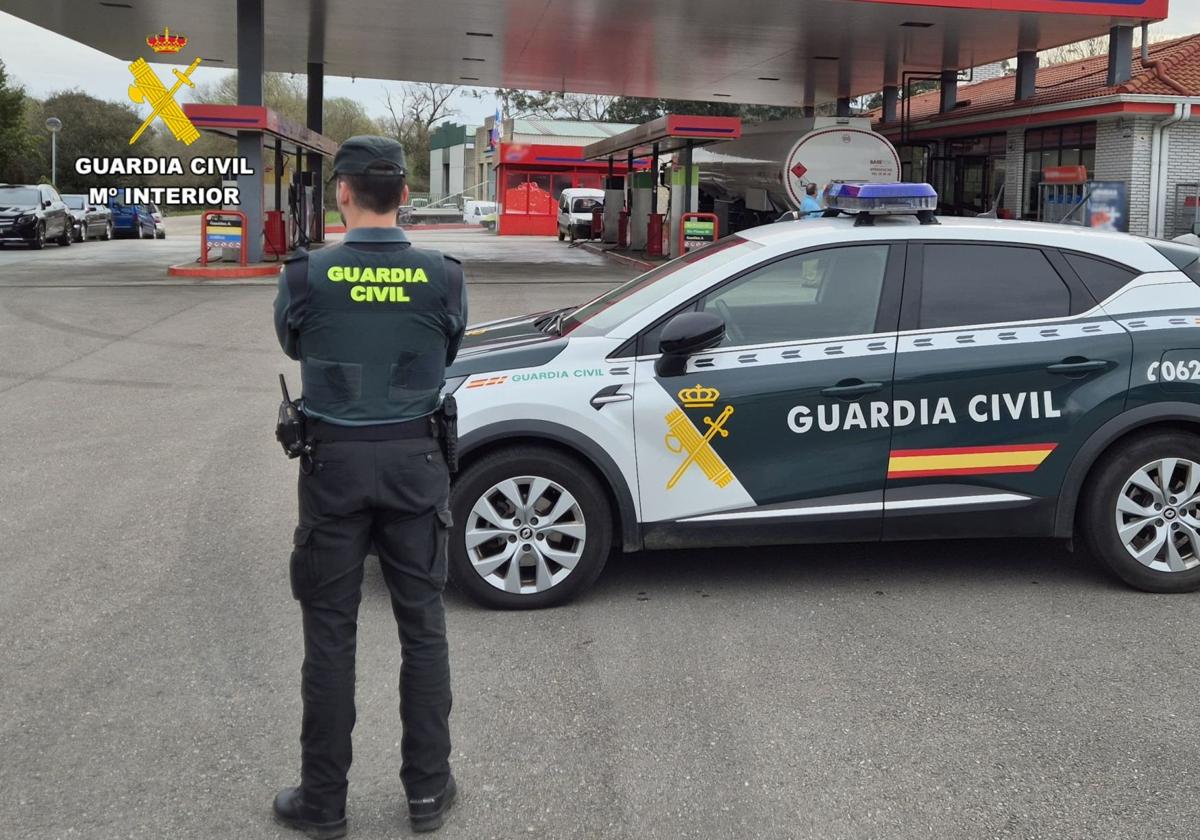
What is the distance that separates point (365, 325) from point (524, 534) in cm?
208

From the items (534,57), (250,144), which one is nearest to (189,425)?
(250,144)

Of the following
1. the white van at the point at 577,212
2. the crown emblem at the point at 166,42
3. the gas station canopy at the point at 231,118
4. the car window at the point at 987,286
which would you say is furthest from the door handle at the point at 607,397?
the white van at the point at 577,212

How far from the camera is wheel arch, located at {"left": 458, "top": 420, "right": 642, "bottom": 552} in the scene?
5348mm

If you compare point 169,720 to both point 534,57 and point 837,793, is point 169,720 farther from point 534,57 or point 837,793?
point 534,57

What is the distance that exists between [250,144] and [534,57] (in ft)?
35.3

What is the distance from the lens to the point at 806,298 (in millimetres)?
5801

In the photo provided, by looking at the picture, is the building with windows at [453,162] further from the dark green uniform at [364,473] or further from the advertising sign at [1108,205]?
the dark green uniform at [364,473]

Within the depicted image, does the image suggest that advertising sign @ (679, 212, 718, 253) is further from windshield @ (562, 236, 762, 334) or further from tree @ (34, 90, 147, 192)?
tree @ (34, 90, 147, 192)

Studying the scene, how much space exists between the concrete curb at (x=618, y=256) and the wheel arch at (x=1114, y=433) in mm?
21315

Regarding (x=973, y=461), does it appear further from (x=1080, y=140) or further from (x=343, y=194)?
(x=1080, y=140)

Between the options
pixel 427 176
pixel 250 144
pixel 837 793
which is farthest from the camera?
pixel 427 176

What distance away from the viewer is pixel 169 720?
14.2 feet

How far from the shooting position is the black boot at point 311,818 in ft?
11.7

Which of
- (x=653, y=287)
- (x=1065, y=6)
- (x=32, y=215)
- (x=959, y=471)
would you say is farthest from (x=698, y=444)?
(x=32, y=215)
